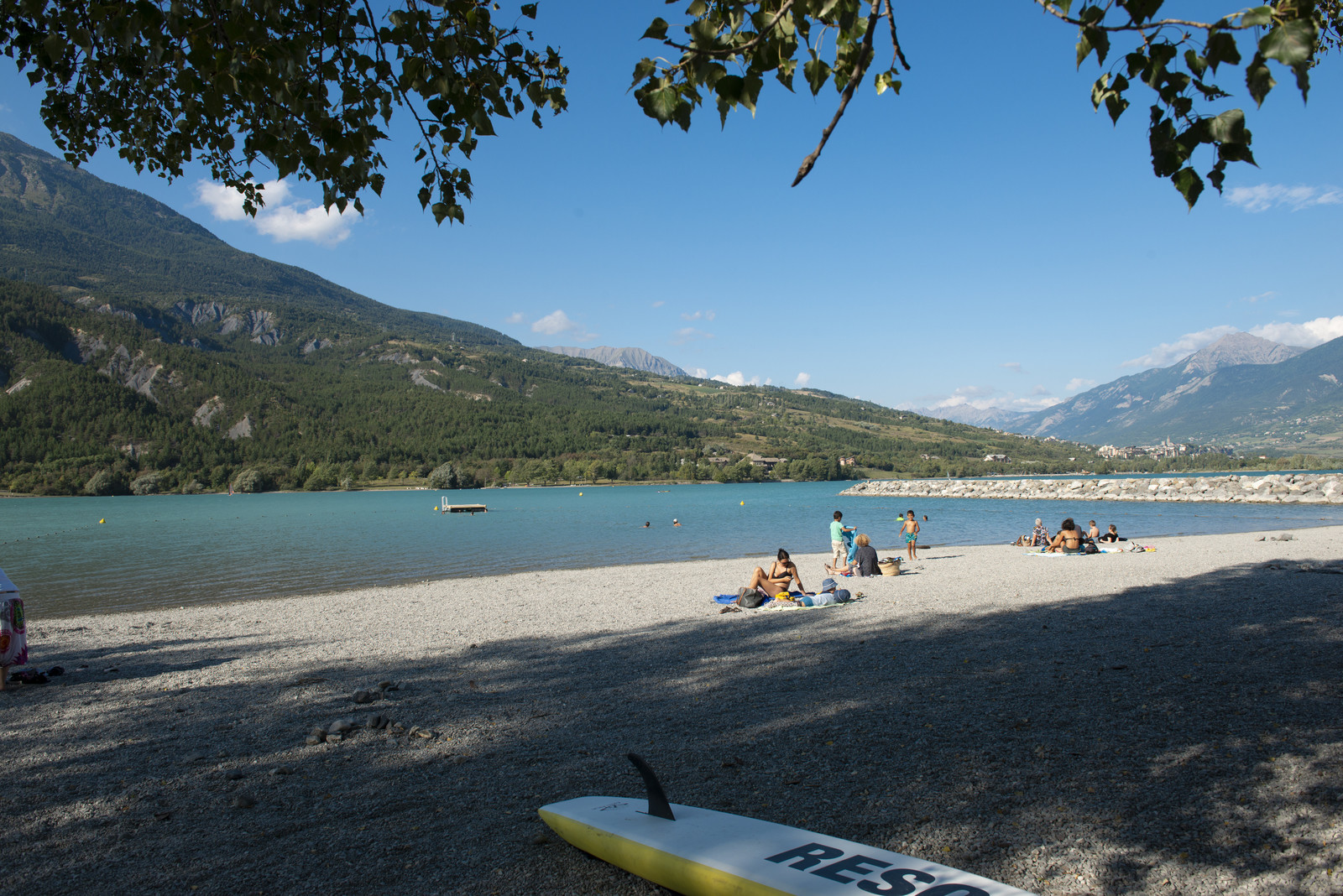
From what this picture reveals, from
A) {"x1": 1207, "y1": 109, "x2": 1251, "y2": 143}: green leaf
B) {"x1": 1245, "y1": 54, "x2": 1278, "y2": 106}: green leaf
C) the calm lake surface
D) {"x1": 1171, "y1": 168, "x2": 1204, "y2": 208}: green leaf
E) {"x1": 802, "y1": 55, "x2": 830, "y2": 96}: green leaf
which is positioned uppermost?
{"x1": 802, "y1": 55, "x2": 830, "y2": 96}: green leaf

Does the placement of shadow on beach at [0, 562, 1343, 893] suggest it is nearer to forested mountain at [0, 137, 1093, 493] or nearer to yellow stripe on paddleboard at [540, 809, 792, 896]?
yellow stripe on paddleboard at [540, 809, 792, 896]

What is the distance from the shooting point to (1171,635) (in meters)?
9.27

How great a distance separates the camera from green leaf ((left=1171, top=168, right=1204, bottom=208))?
249cm

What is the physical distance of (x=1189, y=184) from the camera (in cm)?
250

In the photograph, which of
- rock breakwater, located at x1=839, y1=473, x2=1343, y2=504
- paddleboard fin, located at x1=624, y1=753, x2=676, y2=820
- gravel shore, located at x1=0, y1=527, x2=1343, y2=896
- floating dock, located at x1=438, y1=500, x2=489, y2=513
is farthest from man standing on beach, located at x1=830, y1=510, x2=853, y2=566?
floating dock, located at x1=438, y1=500, x2=489, y2=513

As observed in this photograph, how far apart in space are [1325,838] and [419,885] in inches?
197

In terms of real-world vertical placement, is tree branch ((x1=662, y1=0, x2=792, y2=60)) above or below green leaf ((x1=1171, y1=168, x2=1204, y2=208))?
above

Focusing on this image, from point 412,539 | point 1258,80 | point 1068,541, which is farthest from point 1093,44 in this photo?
point 412,539

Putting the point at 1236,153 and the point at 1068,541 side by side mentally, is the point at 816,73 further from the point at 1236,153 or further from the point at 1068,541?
the point at 1068,541

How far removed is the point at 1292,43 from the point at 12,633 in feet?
40.9

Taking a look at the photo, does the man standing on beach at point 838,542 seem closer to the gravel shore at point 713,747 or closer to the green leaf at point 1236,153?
the gravel shore at point 713,747

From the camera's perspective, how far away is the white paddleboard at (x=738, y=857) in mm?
3037

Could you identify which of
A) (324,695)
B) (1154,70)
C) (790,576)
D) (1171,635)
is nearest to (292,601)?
(324,695)

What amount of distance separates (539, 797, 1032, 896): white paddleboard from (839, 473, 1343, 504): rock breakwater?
219ft
